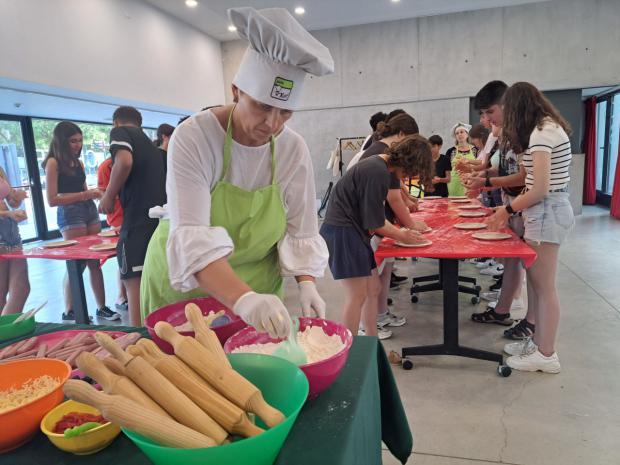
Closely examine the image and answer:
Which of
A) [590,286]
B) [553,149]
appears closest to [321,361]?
[553,149]

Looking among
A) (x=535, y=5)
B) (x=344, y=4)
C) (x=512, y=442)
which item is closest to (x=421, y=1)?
(x=344, y=4)

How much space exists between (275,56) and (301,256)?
0.60 m

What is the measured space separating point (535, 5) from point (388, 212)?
692 centimetres

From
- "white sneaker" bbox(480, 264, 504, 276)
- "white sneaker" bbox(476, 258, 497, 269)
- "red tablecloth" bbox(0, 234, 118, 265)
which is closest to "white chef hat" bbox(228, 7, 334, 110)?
"red tablecloth" bbox(0, 234, 118, 265)

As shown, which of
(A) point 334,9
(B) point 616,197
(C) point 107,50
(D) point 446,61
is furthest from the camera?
(D) point 446,61

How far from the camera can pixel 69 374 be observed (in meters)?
0.85

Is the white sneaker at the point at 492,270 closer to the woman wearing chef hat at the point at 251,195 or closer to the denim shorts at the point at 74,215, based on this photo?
the woman wearing chef hat at the point at 251,195

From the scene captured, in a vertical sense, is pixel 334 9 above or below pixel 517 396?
above

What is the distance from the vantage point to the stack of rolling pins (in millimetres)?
552

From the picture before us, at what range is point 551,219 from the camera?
212 cm

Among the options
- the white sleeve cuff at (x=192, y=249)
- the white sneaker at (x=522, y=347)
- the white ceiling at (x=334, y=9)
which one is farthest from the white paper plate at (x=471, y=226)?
the white ceiling at (x=334, y=9)

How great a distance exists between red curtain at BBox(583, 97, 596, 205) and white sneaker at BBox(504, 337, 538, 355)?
7001mm

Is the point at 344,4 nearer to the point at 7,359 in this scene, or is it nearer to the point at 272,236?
the point at 272,236

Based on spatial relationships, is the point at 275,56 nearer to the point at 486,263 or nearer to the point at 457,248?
the point at 457,248
